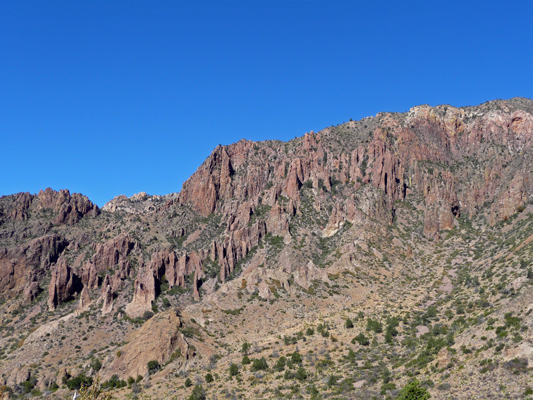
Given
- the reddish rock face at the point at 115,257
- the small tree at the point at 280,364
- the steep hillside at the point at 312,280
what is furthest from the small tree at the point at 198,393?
the reddish rock face at the point at 115,257

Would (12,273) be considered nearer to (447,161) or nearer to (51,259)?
(51,259)

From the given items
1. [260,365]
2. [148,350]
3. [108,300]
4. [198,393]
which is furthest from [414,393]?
[108,300]

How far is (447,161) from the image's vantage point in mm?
178250

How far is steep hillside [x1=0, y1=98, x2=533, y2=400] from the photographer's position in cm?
6322

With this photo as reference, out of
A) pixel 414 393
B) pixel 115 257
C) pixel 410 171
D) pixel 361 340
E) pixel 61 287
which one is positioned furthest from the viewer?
pixel 410 171

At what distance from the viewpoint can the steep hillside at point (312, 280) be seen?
63.2 metres

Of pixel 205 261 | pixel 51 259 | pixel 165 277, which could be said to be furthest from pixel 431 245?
pixel 51 259

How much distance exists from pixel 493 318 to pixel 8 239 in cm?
19750

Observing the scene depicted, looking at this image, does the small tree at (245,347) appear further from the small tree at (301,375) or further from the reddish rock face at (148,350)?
the small tree at (301,375)

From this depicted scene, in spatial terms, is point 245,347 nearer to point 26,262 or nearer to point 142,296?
point 142,296

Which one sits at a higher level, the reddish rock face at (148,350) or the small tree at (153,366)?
the reddish rock face at (148,350)

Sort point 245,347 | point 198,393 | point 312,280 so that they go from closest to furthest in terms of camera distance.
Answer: point 198,393 < point 245,347 < point 312,280

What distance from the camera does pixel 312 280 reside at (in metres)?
115

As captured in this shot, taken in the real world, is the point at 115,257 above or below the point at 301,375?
above
